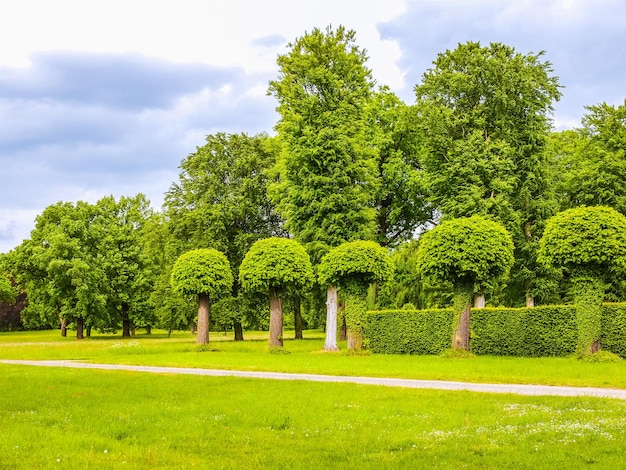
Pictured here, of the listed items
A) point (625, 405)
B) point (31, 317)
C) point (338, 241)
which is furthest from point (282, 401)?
point (31, 317)

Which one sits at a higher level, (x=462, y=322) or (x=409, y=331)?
(x=462, y=322)

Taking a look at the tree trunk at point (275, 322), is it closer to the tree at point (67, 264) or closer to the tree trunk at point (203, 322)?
the tree trunk at point (203, 322)

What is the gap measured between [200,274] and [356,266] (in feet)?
33.1

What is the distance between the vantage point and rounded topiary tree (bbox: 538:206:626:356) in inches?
860

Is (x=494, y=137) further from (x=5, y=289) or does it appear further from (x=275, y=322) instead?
(x=5, y=289)

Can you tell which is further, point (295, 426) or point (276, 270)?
point (276, 270)

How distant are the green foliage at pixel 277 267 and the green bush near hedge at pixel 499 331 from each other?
14.3ft

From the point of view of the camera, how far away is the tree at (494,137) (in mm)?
30844

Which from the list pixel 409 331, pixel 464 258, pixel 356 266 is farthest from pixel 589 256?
pixel 356 266

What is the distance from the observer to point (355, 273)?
28172 mm

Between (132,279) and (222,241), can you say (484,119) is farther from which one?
(132,279)

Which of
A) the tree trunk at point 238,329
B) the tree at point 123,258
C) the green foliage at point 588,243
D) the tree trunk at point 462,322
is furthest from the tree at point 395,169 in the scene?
the tree at point 123,258

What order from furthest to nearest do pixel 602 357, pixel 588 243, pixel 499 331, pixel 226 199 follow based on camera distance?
pixel 226 199, pixel 499 331, pixel 588 243, pixel 602 357

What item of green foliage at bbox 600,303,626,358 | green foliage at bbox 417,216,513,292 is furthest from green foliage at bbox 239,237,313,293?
green foliage at bbox 600,303,626,358
